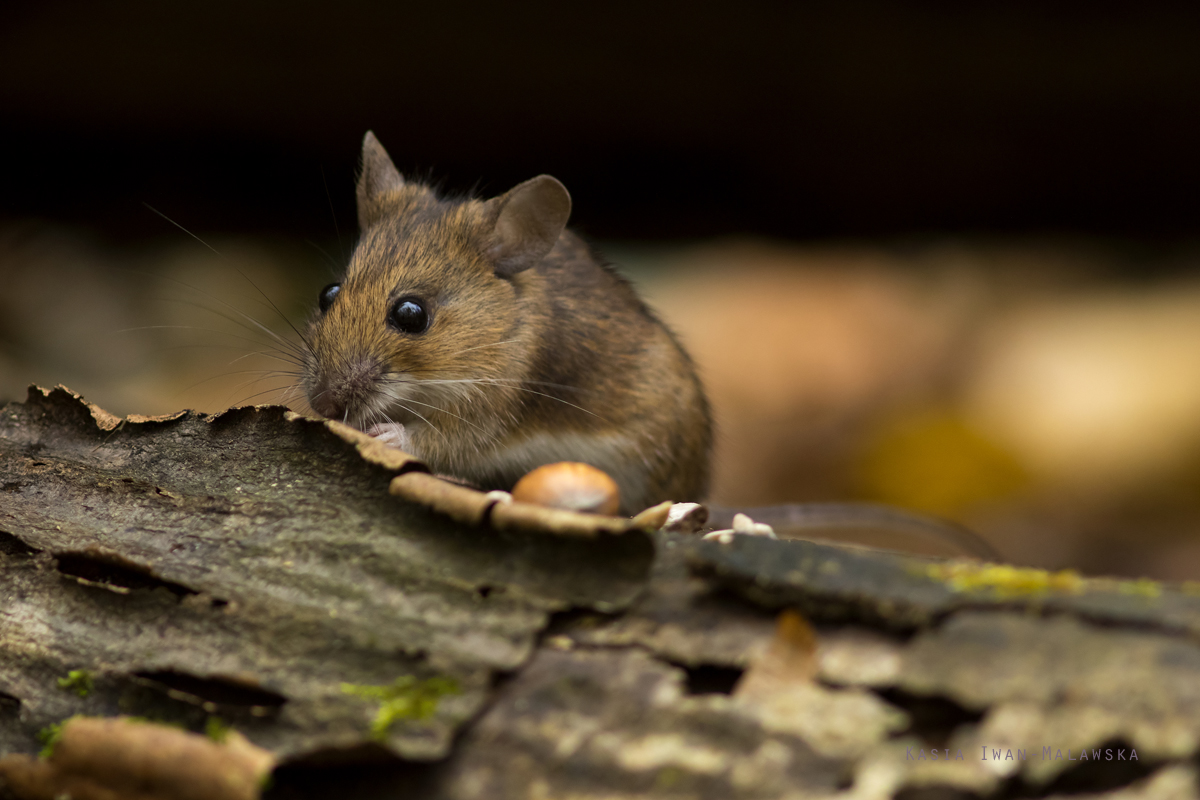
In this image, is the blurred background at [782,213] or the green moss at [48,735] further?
the blurred background at [782,213]

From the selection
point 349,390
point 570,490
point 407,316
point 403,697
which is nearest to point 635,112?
point 407,316

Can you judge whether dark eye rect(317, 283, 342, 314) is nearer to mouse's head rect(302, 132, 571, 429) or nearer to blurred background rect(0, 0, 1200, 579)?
mouse's head rect(302, 132, 571, 429)

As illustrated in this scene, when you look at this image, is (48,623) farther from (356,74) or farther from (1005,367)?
(1005,367)

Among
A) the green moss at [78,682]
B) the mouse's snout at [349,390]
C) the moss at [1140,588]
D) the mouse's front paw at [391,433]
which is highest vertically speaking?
the mouse's snout at [349,390]

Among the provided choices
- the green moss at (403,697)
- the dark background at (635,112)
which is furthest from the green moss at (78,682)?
the dark background at (635,112)

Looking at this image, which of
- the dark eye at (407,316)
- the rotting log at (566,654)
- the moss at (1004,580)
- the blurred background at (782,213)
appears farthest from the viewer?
the blurred background at (782,213)

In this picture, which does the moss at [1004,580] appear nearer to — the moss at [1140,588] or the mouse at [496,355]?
the moss at [1140,588]
